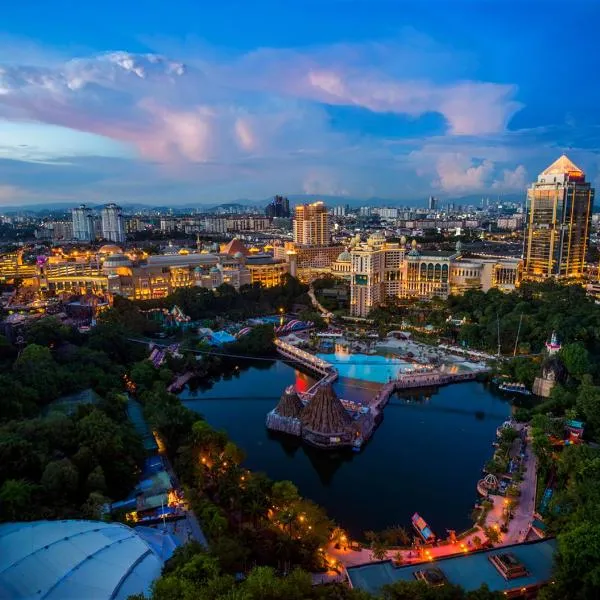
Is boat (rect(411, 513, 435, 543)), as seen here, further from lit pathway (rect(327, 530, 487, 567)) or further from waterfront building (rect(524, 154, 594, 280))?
waterfront building (rect(524, 154, 594, 280))

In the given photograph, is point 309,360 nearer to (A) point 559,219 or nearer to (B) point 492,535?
(B) point 492,535

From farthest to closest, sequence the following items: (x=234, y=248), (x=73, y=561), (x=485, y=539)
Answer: (x=234, y=248), (x=485, y=539), (x=73, y=561)

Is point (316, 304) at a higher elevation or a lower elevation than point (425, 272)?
lower

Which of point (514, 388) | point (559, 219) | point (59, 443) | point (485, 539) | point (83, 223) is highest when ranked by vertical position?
point (559, 219)

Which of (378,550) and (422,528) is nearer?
(378,550)

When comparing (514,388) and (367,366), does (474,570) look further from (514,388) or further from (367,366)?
(367,366)

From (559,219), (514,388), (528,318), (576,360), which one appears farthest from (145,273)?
(559,219)

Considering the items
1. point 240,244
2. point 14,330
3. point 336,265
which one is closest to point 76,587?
point 14,330

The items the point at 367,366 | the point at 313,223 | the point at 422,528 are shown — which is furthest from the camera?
the point at 313,223
